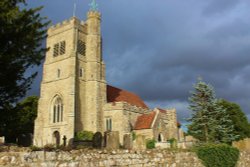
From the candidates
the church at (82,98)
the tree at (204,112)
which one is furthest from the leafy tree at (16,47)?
the church at (82,98)

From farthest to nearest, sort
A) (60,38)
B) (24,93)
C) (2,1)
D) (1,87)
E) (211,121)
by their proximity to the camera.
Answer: (60,38) → (211,121) → (24,93) → (1,87) → (2,1)

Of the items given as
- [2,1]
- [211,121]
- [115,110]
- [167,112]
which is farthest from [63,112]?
[2,1]

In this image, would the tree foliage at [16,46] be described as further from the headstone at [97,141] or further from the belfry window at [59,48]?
the belfry window at [59,48]

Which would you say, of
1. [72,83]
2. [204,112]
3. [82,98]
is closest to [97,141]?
[204,112]

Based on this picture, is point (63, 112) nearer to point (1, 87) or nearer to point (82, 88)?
point (82, 88)

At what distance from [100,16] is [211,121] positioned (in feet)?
89.5

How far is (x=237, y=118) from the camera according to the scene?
43.2m

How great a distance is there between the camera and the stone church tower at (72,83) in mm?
39500

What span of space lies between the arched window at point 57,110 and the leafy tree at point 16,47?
90.9 ft

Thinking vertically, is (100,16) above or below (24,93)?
above

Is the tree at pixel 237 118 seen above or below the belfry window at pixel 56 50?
below

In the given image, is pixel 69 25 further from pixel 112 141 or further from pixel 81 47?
pixel 112 141

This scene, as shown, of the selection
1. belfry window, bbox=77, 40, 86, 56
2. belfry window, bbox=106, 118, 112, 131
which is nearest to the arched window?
belfry window, bbox=106, 118, 112, 131

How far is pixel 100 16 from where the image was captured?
46531 mm
